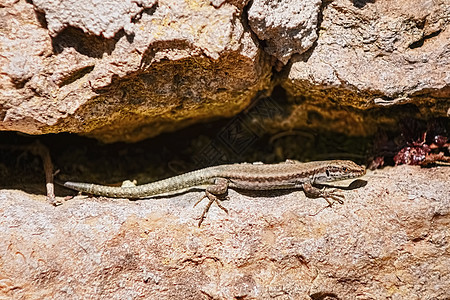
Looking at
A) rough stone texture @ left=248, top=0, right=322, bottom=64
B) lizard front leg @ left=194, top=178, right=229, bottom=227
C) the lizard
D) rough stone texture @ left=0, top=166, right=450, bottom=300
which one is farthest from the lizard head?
rough stone texture @ left=248, top=0, right=322, bottom=64

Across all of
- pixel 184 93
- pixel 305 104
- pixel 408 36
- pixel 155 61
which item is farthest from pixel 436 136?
pixel 155 61

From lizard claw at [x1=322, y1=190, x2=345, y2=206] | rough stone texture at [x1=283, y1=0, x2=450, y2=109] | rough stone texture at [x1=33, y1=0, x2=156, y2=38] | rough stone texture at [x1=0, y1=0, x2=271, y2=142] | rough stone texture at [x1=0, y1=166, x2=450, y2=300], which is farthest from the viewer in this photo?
lizard claw at [x1=322, y1=190, x2=345, y2=206]

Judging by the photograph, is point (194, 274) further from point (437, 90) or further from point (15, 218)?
point (437, 90)

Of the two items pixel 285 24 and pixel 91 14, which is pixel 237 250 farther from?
pixel 91 14

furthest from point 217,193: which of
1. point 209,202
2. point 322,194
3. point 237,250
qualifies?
point 322,194

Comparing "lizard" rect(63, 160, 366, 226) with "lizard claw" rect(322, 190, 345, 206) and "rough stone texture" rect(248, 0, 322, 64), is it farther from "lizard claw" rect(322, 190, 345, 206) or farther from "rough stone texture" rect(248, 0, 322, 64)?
"rough stone texture" rect(248, 0, 322, 64)
